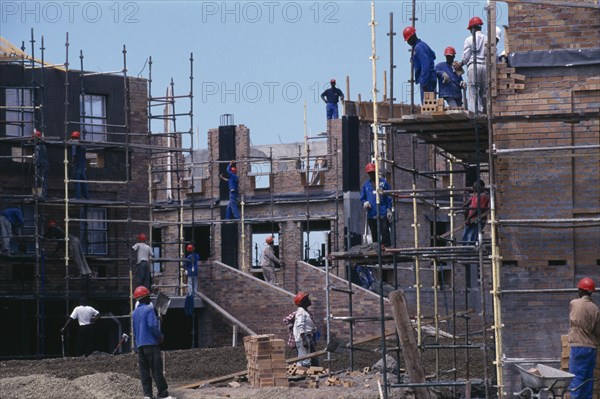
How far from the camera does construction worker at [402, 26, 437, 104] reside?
21844mm

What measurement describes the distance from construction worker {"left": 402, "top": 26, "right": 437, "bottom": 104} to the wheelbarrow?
16.8ft

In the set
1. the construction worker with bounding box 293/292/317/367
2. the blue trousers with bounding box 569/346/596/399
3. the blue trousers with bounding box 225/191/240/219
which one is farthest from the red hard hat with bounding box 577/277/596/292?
the blue trousers with bounding box 225/191/240/219

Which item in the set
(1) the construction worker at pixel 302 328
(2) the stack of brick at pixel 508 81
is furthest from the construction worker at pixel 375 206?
(2) the stack of brick at pixel 508 81

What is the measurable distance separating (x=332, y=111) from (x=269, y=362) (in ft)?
78.5

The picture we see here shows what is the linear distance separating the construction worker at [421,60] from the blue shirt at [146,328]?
5413 mm

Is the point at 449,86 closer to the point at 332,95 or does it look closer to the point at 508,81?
the point at 508,81

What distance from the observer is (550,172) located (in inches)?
789

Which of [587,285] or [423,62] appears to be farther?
[423,62]

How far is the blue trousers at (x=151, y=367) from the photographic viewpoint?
2208 cm

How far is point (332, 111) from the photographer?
4700 centimetres

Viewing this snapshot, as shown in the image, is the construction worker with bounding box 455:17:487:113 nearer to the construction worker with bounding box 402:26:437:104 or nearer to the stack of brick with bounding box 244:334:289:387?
the construction worker with bounding box 402:26:437:104

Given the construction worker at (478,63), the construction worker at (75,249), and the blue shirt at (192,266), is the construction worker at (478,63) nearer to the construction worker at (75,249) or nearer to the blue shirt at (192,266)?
the construction worker at (75,249)

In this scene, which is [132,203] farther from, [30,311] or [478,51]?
[478,51]

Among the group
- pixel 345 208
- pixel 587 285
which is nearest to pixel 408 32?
pixel 587 285
